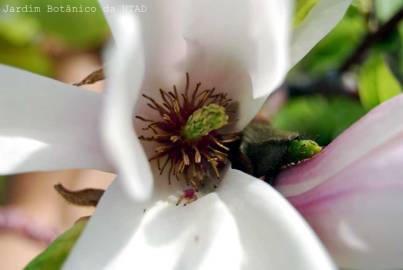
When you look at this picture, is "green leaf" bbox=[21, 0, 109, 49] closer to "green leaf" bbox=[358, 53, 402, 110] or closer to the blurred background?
the blurred background

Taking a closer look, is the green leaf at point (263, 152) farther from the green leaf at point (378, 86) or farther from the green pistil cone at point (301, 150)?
the green leaf at point (378, 86)

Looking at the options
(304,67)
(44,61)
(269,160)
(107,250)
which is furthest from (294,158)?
(44,61)

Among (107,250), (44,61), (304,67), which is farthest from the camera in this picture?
(44,61)

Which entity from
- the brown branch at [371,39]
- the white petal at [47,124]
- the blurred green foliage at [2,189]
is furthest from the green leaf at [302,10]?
the blurred green foliage at [2,189]

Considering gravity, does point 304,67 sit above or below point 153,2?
below

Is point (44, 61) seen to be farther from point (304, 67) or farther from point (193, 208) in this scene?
point (193, 208)

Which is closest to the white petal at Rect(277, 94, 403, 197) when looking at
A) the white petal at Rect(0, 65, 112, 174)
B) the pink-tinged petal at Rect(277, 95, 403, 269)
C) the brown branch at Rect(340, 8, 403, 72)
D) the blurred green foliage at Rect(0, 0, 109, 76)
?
the pink-tinged petal at Rect(277, 95, 403, 269)
